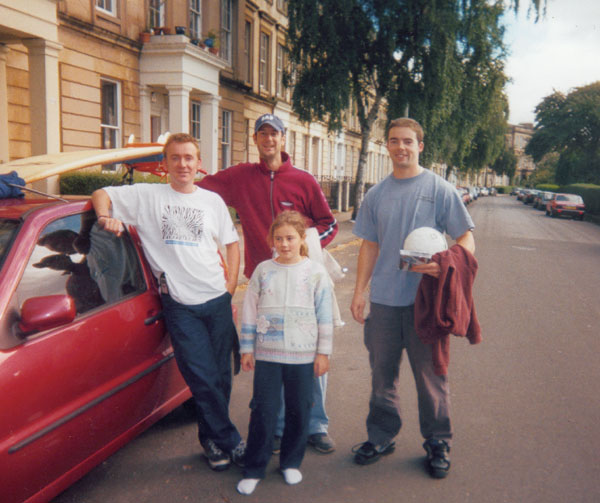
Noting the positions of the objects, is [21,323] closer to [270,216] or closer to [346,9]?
[270,216]

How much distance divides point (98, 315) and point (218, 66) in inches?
628

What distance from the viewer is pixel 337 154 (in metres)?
37.9

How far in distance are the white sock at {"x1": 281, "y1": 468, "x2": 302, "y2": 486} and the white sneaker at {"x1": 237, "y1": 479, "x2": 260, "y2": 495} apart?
18 centimetres

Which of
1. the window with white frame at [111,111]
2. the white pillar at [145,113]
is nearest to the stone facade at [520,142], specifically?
the white pillar at [145,113]

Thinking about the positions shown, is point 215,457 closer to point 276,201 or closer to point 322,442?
point 322,442

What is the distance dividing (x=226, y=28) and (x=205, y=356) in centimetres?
1951

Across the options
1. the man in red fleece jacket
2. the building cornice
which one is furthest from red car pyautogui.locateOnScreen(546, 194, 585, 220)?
the man in red fleece jacket

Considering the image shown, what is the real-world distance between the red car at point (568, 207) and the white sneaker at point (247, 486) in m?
35.9

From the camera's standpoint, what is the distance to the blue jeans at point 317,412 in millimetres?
3508

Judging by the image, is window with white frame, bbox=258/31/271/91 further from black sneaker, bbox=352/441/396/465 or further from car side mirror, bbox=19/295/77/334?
car side mirror, bbox=19/295/77/334

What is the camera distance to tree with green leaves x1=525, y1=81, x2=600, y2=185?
5144cm

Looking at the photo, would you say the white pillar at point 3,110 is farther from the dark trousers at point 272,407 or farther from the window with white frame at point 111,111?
the dark trousers at point 272,407

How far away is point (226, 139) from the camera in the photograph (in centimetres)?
2139

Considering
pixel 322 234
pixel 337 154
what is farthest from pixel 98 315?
pixel 337 154
